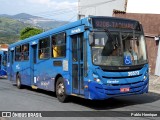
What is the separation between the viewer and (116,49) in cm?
1132

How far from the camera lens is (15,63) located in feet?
70.4

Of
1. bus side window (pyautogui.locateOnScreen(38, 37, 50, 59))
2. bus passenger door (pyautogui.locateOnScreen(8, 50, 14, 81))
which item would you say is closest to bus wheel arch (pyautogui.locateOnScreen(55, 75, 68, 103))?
bus side window (pyautogui.locateOnScreen(38, 37, 50, 59))

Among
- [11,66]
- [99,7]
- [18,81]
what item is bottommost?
[18,81]

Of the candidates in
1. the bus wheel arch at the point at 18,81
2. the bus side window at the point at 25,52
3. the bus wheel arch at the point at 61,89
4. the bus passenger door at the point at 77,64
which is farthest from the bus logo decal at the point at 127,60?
the bus wheel arch at the point at 18,81

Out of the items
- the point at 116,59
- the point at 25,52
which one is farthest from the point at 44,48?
the point at 116,59

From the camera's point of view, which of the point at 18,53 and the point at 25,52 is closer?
the point at 25,52

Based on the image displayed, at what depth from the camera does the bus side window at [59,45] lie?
1314 cm

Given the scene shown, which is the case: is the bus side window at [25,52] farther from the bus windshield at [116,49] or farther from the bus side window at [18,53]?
the bus windshield at [116,49]

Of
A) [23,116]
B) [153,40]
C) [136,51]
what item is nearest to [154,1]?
[153,40]

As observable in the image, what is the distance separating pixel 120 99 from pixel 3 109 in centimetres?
451

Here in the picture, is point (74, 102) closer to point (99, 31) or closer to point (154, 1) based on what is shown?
point (99, 31)

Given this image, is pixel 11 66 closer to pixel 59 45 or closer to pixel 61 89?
pixel 59 45

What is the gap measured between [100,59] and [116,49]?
677mm

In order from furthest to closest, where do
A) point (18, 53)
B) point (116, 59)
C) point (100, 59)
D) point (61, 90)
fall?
point (18, 53) → point (61, 90) → point (116, 59) → point (100, 59)
